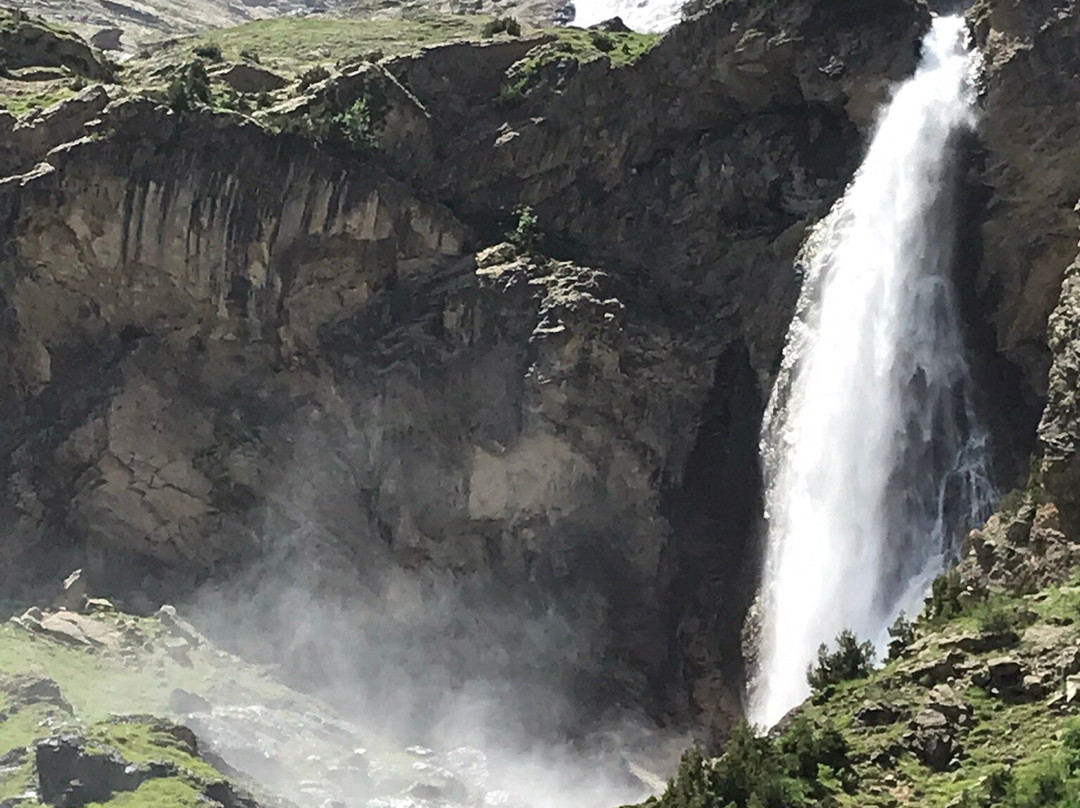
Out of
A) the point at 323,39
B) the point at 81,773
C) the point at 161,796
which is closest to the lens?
the point at 161,796

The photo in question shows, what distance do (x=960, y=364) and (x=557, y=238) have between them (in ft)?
52.5

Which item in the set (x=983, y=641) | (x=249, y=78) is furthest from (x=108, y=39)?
(x=983, y=641)

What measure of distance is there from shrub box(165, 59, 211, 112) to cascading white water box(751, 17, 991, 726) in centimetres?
2240

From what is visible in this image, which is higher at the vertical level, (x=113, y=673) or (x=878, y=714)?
(x=113, y=673)

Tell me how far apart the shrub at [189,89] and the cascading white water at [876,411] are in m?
22.4

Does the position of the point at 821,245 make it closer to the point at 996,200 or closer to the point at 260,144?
the point at 996,200

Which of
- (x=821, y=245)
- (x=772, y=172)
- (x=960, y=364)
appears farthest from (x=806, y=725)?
(x=772, y=172)

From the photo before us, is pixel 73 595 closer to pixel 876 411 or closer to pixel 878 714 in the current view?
pixel 876 411

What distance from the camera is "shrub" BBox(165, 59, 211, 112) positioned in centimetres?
4981

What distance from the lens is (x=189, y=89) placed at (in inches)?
1984

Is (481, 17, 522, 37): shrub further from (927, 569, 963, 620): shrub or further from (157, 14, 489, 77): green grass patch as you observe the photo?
(927, 569, 963, 620): shrub

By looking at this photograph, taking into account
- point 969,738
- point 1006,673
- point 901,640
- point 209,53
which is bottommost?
point 969,738

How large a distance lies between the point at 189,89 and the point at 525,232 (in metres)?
13.1

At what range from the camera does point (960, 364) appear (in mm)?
42031
